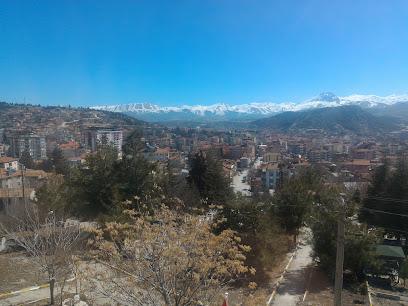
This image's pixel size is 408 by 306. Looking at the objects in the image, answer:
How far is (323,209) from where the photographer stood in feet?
55.8

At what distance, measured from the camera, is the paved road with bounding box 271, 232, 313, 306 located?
13.5 metres

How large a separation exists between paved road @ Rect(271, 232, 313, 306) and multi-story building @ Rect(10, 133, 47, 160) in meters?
86.6

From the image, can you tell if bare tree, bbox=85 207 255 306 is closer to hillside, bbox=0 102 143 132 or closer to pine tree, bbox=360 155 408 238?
pine tree, bbox=360 155 408 238

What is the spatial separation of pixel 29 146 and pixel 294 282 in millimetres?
93292

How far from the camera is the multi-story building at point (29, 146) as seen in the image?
314 ft

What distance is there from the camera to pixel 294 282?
15.5m

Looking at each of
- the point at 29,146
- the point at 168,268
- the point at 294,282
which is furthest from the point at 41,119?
the point at 168,268

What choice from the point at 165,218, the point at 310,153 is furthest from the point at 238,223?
the point at 310,153

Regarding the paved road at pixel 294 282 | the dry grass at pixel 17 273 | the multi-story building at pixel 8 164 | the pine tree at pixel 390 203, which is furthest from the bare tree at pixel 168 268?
the multi-story building at pixel 8 164

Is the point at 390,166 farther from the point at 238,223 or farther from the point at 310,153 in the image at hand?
the point at 310,153

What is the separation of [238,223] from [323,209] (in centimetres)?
391

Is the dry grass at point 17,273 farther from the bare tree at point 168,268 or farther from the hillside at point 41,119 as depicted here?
the hillside at point 41,119

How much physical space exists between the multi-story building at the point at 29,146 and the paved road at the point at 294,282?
284 feet

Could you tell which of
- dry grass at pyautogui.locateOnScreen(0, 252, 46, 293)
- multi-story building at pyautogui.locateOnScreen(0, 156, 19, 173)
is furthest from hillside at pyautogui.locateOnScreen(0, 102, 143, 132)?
dry grass at pyautogui.locateOnScreen(0, 252, 46, 293)
